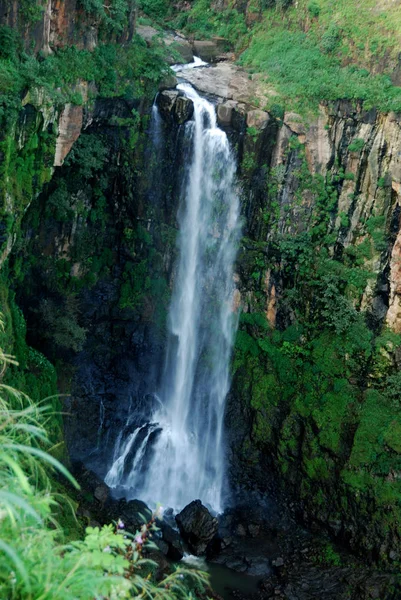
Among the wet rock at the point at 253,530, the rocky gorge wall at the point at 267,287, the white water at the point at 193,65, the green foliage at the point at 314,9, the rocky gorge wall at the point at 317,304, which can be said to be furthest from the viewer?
the green foliage at the point at 314,9

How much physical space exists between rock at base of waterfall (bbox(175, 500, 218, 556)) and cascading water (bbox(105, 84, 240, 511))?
1.54 metres

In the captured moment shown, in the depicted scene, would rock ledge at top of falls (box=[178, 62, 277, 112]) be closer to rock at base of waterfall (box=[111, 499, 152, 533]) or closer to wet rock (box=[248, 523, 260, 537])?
rock at base of waterfall (box=[111, 499, 152, 533])

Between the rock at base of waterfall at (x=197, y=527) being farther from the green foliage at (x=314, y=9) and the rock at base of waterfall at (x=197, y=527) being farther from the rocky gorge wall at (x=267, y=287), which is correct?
the green foliage at (x=314, y=9)

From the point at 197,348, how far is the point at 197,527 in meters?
5.87

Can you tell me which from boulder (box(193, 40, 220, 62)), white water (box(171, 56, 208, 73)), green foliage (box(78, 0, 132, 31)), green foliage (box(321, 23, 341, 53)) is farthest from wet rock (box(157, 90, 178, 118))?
green foliage (box(321, 23, 341, 53))

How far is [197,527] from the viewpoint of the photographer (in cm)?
1415

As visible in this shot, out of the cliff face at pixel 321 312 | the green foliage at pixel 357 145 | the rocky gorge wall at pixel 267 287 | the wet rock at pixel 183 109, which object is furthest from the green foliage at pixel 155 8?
the green foliage at pixel 357 145

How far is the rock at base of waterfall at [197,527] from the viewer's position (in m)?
14.0

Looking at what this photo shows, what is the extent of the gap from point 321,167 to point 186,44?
7.57 metres

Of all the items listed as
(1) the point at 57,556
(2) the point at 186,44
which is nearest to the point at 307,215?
(2) the point at 186,44

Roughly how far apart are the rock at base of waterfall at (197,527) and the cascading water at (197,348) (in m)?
1.54

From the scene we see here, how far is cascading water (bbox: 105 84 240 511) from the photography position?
651 inches

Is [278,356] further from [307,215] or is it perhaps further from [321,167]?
[321,167]

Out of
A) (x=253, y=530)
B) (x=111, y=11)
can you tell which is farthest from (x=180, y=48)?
(x=253, y=530)
